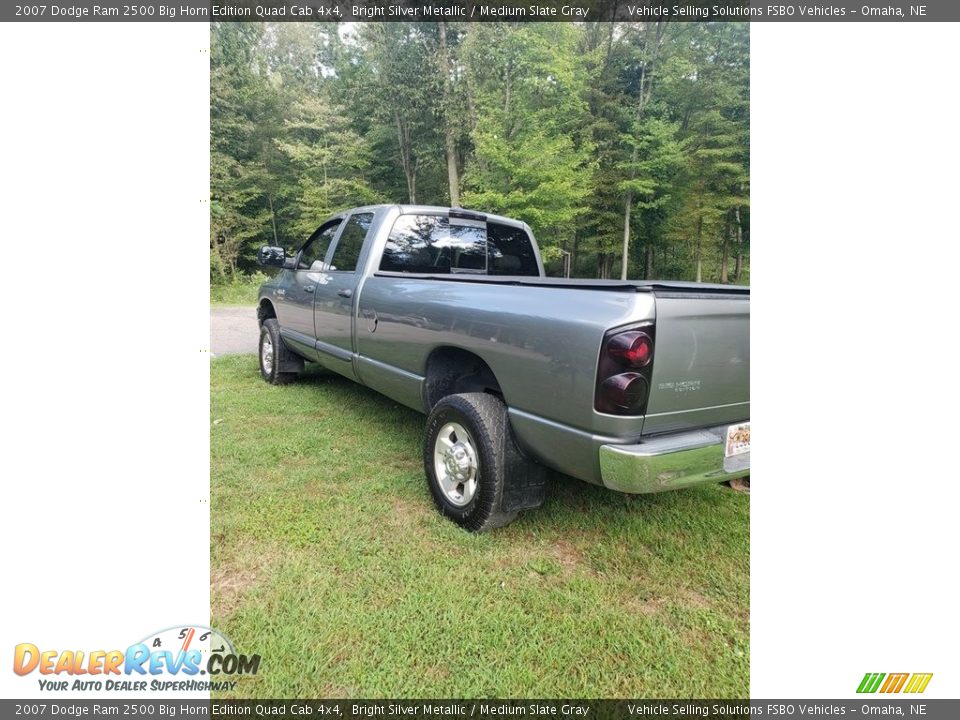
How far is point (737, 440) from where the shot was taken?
2035 mm

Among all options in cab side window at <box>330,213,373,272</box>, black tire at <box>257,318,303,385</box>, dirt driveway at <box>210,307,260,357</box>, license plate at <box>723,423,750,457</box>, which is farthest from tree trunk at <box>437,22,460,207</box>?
license plate at <box>723,423,750,457</box>

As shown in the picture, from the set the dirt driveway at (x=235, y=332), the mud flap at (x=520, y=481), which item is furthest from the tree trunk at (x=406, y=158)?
the mud flap at (x=520, y=481)

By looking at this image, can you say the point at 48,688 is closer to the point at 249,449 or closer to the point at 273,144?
the point at 249,449

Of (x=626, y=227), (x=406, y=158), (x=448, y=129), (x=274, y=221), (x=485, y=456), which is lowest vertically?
(x=485, y=456)

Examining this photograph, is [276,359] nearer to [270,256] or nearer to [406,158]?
[270,256]

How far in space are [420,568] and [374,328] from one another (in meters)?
1.70

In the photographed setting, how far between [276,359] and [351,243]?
1.80 meters

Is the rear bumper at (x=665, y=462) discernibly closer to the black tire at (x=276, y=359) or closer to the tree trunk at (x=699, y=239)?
the black tire at (x=276, y=359)

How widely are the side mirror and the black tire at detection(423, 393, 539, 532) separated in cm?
297

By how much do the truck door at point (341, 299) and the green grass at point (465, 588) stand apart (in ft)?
3.16

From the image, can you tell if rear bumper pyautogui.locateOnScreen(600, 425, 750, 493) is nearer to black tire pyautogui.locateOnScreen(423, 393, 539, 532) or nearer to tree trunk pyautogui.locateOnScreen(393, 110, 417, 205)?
black tire pyautogui.locateOnScreen(423, 393, 539, 532)

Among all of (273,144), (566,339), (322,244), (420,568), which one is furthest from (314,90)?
(420,568)

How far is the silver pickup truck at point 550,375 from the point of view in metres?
1.79

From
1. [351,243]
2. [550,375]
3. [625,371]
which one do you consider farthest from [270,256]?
[625,371]
